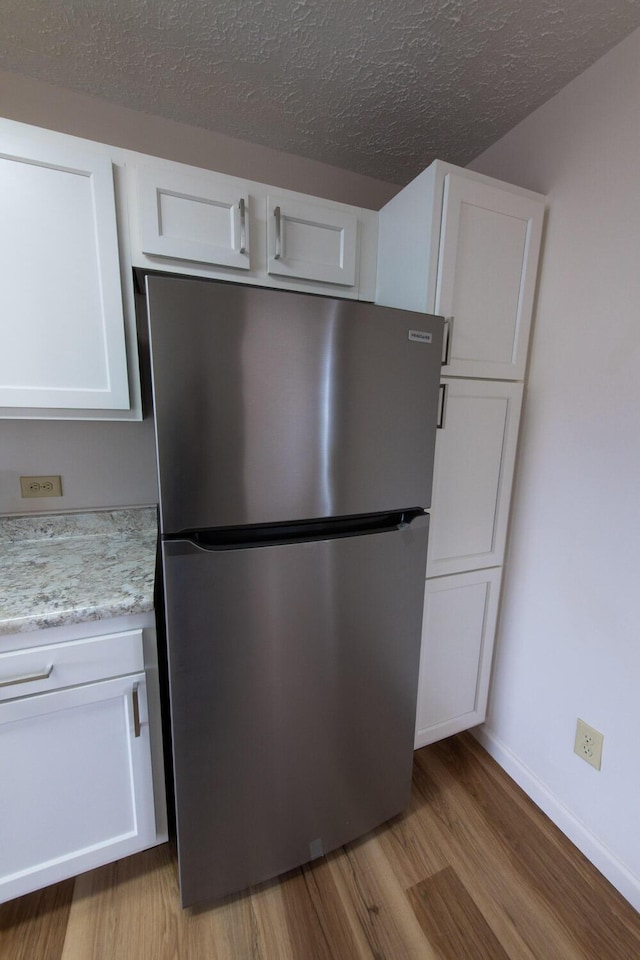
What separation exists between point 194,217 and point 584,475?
141cm

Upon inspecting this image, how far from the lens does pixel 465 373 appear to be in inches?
49.1

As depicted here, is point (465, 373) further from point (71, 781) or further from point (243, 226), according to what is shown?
point (71, 781)

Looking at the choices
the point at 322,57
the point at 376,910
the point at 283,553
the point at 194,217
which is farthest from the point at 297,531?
the point at 322,57

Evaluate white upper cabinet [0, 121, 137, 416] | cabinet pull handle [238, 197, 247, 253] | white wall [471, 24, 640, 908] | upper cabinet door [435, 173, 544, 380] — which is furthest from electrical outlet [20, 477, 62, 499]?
white wall [471, 24, 640, 908]

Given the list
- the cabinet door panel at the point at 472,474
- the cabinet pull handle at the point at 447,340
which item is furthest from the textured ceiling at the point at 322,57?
the cabinet door panel at the point at 472,474

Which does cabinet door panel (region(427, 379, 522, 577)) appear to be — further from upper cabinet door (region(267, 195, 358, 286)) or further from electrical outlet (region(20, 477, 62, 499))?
electrical outlet (region(20, 477, 62, 499))

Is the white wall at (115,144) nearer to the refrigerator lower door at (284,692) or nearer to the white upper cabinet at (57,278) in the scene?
the white upper cabinet at (57,278)

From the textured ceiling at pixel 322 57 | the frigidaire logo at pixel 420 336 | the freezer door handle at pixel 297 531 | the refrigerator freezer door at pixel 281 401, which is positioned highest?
the textured ceiling at pixel 322 57

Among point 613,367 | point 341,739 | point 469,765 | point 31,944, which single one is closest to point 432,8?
point 613,367

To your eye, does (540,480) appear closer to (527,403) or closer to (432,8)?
(527,403)

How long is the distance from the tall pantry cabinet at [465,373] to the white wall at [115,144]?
0.61 m

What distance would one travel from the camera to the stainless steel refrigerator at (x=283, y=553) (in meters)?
0.83

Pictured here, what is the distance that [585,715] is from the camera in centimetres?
124

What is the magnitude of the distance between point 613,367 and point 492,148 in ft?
3.42
